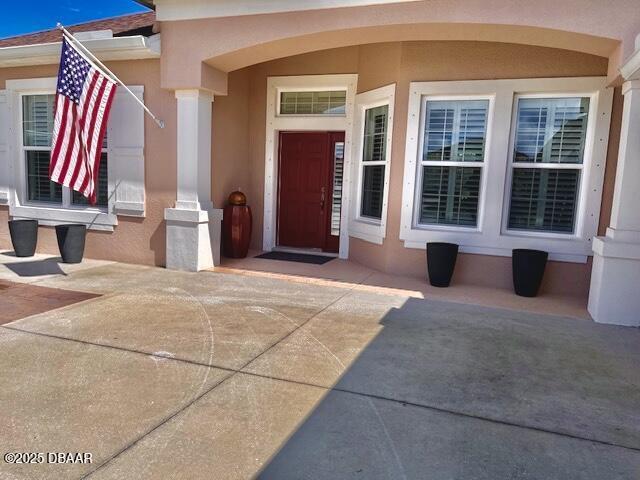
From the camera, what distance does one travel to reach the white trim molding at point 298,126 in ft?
27.0

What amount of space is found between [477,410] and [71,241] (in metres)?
6.47

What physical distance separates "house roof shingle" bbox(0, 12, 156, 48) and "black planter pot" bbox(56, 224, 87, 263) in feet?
11.1

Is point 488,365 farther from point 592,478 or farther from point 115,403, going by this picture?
point 115,403

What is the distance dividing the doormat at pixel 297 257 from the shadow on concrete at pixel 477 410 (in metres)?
3.32

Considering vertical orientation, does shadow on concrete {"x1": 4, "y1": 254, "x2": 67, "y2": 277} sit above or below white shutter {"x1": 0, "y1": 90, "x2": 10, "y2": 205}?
below

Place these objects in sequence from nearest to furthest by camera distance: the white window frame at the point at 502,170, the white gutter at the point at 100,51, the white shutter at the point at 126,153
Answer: the white window frame at the point at 502,170, the white gutter at the point at 100,51, the white shutter at the point at 126,153

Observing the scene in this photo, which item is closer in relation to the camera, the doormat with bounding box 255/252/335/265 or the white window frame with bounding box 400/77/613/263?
the white window frame with bounding box 400/77/613/263

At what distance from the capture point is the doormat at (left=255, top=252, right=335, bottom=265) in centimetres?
817

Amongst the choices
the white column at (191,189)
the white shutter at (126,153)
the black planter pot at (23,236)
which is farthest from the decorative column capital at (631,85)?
the black planter pot at (23,236)

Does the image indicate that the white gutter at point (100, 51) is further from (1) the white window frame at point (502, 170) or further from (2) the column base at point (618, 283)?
(2) the column base at point (618, 283)

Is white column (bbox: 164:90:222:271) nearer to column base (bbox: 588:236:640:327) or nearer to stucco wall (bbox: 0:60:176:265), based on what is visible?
stucco wall (bbox: 0:60:176:265)

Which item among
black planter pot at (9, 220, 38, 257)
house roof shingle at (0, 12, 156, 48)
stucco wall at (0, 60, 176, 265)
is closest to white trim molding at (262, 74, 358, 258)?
stucco wall at (0, 60, 176, 265)

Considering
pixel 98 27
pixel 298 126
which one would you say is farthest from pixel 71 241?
pixel 98 27

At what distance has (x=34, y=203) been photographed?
8.43 m
